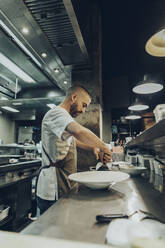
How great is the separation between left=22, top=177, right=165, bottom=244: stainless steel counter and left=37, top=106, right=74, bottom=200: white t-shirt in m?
0.35

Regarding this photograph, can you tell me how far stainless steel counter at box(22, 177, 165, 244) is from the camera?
1.68 feet

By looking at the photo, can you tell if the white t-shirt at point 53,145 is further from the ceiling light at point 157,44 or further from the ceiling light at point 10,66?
the ceiling light at point 10,66

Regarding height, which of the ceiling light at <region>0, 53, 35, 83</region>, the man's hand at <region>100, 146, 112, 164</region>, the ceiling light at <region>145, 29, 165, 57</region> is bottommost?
the man's hand at <region>100, 146, 112, 164</region>

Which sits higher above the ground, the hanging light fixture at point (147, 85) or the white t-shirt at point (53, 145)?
the hanging light fixture at point (147, 85)

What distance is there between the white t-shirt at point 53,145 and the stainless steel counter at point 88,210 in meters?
0.35

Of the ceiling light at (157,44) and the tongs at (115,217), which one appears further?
the ceiling light at (157,44)

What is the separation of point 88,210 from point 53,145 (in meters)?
0.72

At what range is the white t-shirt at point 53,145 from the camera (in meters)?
1.23

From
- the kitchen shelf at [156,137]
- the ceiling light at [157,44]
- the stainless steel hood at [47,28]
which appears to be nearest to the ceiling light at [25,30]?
the stainless steel hood at [47,28]

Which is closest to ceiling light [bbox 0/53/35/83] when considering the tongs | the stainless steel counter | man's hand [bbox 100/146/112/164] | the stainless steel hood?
the stainless steel hood

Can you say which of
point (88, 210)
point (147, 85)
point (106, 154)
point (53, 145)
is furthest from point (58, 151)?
point (147, 85)

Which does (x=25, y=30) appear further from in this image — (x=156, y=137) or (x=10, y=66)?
(x=10, y=66)

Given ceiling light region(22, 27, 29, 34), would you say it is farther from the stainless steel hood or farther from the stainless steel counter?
the stainless steel counter

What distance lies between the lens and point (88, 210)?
0.72 metres
